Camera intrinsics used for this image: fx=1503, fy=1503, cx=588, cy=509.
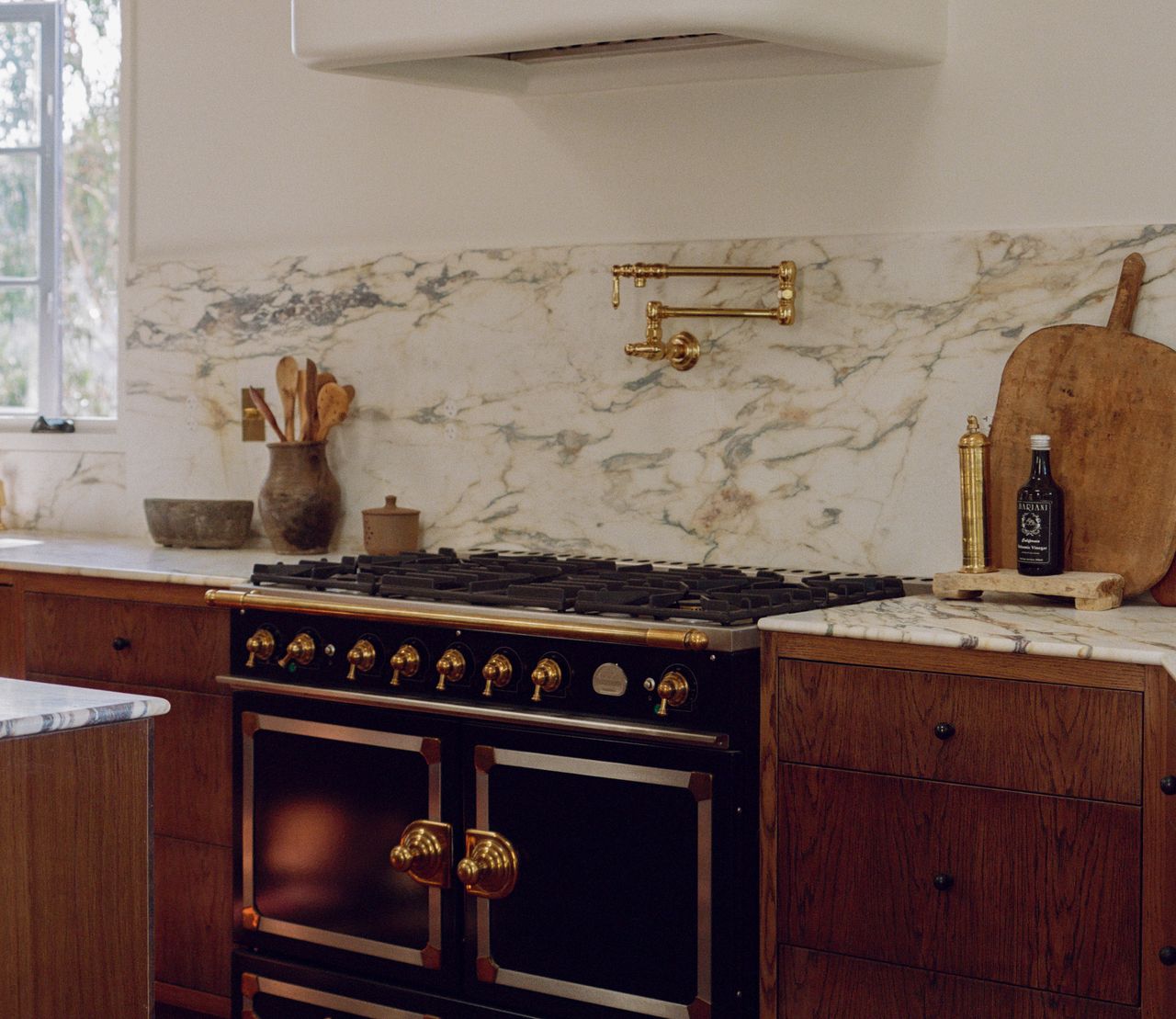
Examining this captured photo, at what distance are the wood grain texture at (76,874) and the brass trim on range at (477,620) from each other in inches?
33.2

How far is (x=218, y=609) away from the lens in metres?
3.08

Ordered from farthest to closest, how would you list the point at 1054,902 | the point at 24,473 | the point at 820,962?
the point at 24,473
the point at 820,962
the point at 1054,902

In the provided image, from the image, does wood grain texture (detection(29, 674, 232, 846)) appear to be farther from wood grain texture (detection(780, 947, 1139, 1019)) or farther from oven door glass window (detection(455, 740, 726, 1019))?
wood grain texture (detection(780, 947, 1139, 1019))

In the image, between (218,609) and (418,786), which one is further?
(218,609)

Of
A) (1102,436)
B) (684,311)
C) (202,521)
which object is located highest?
(684,311)

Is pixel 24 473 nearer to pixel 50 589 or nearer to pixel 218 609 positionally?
pixel 50 589

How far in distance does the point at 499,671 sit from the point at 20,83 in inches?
109

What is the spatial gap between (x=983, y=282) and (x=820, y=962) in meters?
1.35

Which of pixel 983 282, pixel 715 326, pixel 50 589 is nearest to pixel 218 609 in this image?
pixel 50 589

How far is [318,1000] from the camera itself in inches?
112

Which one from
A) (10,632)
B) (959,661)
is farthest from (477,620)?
(10,632)

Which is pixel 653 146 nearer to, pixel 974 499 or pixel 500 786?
pixel 974 499

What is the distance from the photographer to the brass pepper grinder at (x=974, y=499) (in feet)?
8.87

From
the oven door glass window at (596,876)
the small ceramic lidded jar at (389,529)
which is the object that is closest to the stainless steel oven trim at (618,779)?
the oven door glass window at (596,876)
